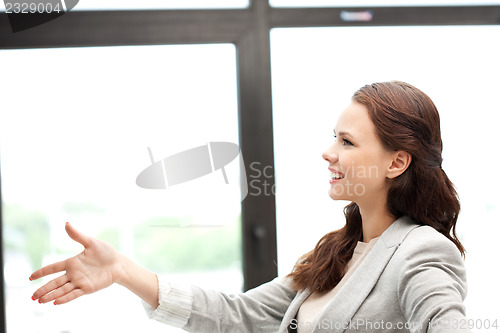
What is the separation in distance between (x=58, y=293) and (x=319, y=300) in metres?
0.72

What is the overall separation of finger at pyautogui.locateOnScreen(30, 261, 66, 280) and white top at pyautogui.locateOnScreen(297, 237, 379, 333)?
67 cm

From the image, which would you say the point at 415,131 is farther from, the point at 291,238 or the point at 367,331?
the point at 291,238

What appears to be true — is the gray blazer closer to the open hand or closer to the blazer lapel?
the blazer lapel

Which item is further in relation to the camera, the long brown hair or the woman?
the long brown hair

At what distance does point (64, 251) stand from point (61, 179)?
30 cm

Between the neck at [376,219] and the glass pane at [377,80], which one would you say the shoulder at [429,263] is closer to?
the neck at [376,219]

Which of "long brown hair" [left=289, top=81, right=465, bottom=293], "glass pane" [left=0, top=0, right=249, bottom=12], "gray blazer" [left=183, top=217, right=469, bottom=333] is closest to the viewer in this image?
"gray blazer" [left=183, top=217, right=469, bottom=333]

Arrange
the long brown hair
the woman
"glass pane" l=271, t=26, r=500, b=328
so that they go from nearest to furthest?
the woman < the long brown hair < "glass pane" l=271, t=26, r=500, b=328

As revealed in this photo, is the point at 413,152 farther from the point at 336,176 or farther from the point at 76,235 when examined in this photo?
the point at 76,235

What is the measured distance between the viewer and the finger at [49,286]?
1389 mm

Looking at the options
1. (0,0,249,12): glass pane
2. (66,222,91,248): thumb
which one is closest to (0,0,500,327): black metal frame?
(0,0,249,12): glass pane

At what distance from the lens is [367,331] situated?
4.54 feet

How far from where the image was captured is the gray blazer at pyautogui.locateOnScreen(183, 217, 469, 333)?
1.21 metres

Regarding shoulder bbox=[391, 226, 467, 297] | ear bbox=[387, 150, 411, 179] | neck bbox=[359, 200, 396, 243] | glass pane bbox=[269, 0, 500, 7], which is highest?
glass pane bbox=[269, 0, 500, 7]
